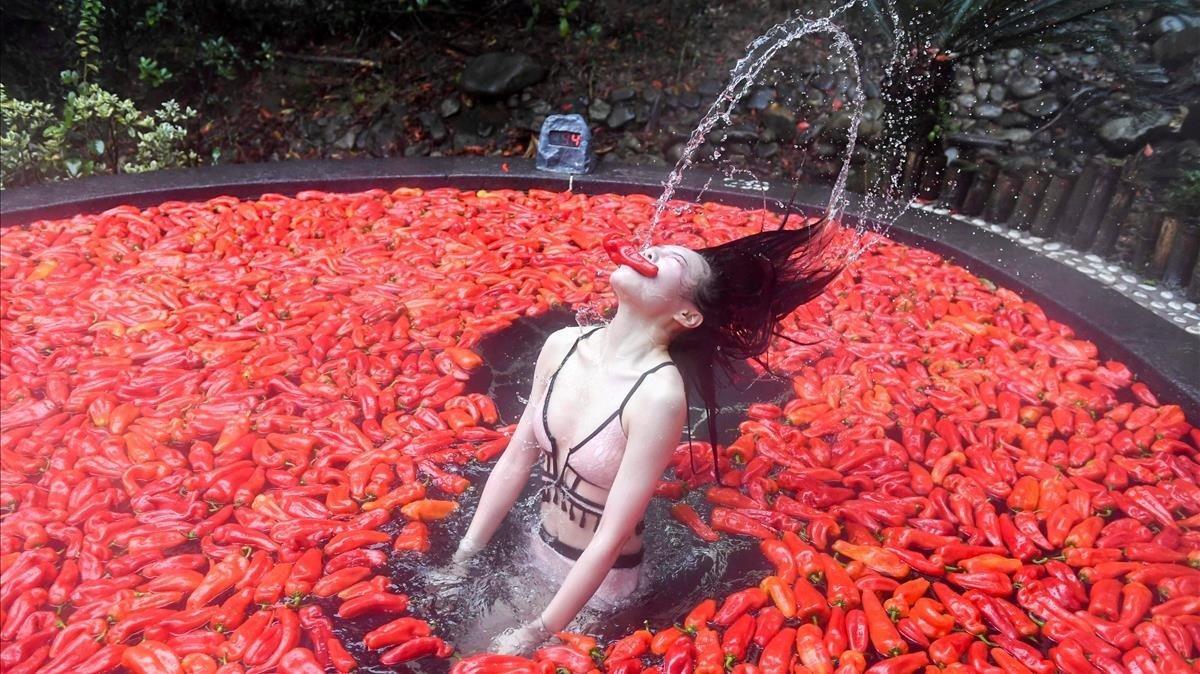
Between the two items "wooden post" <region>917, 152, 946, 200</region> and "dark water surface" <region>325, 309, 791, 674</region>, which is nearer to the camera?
"dark water surface" <region>325, 309, 791, 674</region>

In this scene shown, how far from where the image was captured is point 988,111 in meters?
6.96

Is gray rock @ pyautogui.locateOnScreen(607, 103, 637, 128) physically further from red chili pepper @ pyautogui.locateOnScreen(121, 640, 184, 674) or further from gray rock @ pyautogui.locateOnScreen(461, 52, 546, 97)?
red chili pepper @ pyautogui.locateOnScreen(121, 640, 184, 674)

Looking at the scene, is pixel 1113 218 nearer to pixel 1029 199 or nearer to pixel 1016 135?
pixel 1029 199

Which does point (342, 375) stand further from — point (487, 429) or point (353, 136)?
point (353, 136)

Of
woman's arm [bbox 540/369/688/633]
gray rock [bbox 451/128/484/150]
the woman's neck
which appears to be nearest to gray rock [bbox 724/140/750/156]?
gray rock [bbox 451/128/484/150]

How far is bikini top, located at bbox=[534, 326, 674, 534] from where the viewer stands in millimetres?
2135

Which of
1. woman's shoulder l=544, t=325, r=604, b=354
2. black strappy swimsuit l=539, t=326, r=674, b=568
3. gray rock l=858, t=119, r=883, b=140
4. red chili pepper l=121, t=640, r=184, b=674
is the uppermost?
gray rock l=858, t=119, r=883, b=140

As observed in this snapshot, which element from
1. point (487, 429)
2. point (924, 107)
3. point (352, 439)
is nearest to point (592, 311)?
point (487, 429)

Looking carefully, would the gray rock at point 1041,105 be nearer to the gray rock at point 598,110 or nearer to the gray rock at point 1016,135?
the gray rock at point 1016,135

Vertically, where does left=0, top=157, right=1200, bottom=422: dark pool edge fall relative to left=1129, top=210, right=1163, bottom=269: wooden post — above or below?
below

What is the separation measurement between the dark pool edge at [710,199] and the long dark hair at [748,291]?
1.92 m

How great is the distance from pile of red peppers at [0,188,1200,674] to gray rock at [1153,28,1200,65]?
3.77 meters

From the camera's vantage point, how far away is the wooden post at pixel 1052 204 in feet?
16.0

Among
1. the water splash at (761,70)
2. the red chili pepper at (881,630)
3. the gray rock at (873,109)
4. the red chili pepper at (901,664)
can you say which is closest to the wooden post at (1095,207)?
the water splash at (761,70)
